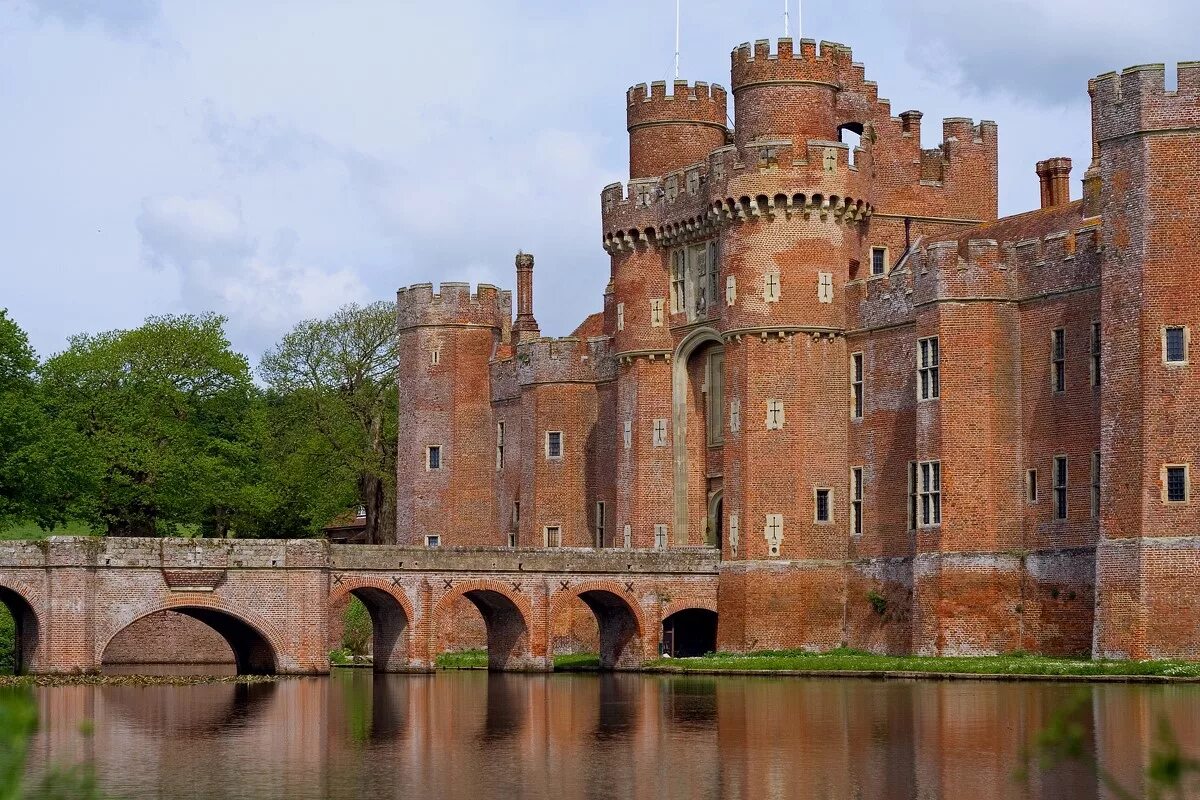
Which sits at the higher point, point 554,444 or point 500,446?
point 500,446

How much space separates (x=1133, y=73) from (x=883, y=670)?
1543 cm

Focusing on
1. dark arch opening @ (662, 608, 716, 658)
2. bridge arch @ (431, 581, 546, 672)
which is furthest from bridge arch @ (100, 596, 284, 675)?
dark arch opening @ (662, 608, 716, 658)

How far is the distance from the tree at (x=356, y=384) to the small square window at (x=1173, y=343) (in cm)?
4383

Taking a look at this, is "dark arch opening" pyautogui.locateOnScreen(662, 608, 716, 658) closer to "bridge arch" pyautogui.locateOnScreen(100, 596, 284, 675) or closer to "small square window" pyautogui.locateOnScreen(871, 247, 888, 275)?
"small square window" pyautogui.locateOnScreen(871, 247, 888, 275)

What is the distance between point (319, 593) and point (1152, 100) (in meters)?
24.1

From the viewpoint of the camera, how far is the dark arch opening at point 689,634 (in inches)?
2536

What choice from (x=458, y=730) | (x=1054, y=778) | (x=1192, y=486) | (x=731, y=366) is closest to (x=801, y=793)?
(x=1054, y=778)

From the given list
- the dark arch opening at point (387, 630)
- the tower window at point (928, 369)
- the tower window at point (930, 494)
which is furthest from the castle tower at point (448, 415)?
the tower window at point (928, 369)

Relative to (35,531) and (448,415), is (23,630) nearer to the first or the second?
(448,415)

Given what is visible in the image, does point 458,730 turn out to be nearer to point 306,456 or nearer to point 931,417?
point 931,417

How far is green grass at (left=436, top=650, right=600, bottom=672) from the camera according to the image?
62500mm

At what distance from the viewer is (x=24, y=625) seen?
55.0 m

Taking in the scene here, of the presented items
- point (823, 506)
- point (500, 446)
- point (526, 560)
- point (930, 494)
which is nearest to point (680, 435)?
point (823, 506)

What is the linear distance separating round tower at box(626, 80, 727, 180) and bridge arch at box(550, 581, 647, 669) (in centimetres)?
1429
